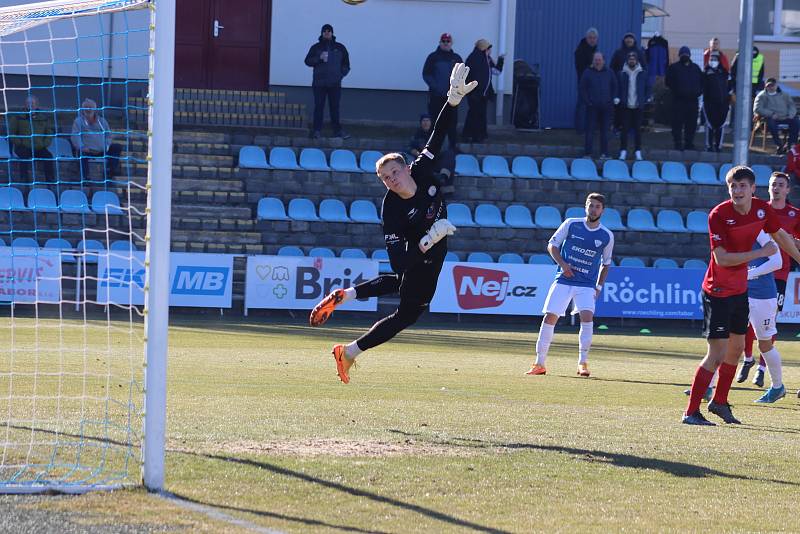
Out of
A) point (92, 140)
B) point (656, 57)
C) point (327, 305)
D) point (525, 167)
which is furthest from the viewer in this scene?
point (656, 57)

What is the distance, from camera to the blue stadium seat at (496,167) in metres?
25.4

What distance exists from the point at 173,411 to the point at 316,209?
15.5 meters

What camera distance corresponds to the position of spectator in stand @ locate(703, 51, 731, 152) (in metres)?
27.1

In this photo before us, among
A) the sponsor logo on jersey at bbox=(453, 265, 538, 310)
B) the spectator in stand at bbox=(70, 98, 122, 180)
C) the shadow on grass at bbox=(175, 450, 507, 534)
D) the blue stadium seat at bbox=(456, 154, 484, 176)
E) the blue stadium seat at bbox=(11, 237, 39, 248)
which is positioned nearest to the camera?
the shadow on grass at bbox=(175, 450, 507, 534)

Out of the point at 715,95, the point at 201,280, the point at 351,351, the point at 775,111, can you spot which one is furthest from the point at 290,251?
the point at 351,351

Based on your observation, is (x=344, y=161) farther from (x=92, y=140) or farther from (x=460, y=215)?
(x=92, y=140)

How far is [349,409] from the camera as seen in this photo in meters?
9.70

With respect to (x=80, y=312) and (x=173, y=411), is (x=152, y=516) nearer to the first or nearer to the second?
(x=173, y=411)

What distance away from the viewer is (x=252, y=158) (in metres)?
24.8

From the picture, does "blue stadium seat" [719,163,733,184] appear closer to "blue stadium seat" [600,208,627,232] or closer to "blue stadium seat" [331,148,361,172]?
"blue stadium seat" [600,208,627,232]

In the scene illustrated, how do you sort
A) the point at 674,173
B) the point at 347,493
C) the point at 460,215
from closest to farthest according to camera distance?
1. the point at 347,493
2. the point at 460,215
3. the point at 674,173

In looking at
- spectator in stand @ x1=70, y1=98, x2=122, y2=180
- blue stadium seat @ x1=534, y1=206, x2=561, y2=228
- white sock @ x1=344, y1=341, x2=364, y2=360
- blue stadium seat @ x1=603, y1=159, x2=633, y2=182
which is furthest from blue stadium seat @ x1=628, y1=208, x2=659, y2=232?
white sock @ x1=344, y1=341, x2=364, y2=360

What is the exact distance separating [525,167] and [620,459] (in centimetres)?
1837

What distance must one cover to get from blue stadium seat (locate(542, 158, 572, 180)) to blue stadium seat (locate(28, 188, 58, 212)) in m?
10.4
